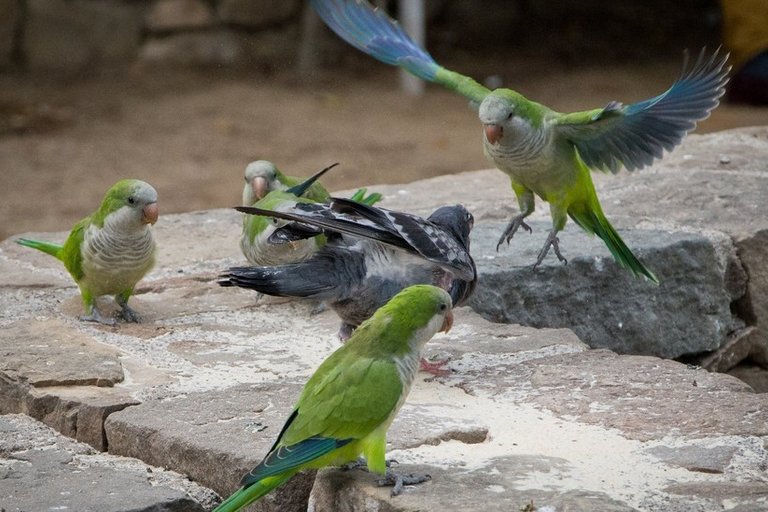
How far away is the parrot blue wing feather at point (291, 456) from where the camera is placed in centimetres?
248

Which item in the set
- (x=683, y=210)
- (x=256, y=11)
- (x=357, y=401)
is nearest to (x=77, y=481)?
(x=357, y=401)

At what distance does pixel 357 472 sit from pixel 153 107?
8344 millimetres

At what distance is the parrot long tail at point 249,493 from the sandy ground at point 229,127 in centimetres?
575

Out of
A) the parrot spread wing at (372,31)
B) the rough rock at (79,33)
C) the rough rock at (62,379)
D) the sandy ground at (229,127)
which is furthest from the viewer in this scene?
the rough rock at (79,33)

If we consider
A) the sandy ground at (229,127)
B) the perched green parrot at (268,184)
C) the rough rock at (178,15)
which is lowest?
the sandy ground at (229,127)

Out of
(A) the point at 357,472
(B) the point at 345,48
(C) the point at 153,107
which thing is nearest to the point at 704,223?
(A) the point at 357,472

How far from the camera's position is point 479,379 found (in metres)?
3.42

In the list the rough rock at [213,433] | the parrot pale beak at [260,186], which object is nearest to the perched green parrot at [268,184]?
the parrot pale beak at [260,186]

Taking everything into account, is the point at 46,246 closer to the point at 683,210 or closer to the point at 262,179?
the point at 262,179

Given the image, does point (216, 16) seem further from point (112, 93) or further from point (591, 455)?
point (591, 455)

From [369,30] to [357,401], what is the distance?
276 centimetres

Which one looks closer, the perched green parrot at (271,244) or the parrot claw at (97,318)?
the parrot claw at (97,318)

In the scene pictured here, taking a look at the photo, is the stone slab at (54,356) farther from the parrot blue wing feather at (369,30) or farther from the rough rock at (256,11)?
the rough rock at (256,11)

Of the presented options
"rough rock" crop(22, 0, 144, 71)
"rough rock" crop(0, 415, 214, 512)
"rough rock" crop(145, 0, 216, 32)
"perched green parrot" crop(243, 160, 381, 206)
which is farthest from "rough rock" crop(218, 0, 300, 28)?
"rough rock" crop(0, 415, 214, 512)
